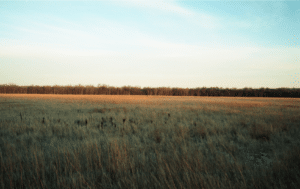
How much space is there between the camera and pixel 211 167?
2947 millimetres

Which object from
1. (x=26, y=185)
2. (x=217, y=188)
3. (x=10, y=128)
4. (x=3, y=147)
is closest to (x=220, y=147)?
(x=217, y=188)

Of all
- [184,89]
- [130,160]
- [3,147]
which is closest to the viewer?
[130,160]

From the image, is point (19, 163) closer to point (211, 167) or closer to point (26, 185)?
point (26, 185)

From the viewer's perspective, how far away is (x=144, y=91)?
4488 centimetres

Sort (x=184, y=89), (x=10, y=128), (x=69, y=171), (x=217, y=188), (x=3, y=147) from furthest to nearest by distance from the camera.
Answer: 1. (x=184, y=89)
2. (x=10, y=128)
3. (x=3, y=147)
4. (x=69, y=171)
5. (x=217, y=188)

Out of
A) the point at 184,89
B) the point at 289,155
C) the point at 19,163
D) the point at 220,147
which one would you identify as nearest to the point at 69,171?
the point at 19,163

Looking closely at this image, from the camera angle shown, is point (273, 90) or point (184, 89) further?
point (184, 89)

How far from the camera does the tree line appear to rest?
136 ft

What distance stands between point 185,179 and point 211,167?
2.37ft

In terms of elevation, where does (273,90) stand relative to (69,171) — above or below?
above

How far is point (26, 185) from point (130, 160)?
65.1 inches

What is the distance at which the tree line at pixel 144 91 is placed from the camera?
41.5 m

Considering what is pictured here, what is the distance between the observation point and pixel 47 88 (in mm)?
43500

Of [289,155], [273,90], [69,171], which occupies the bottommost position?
[69,171]
